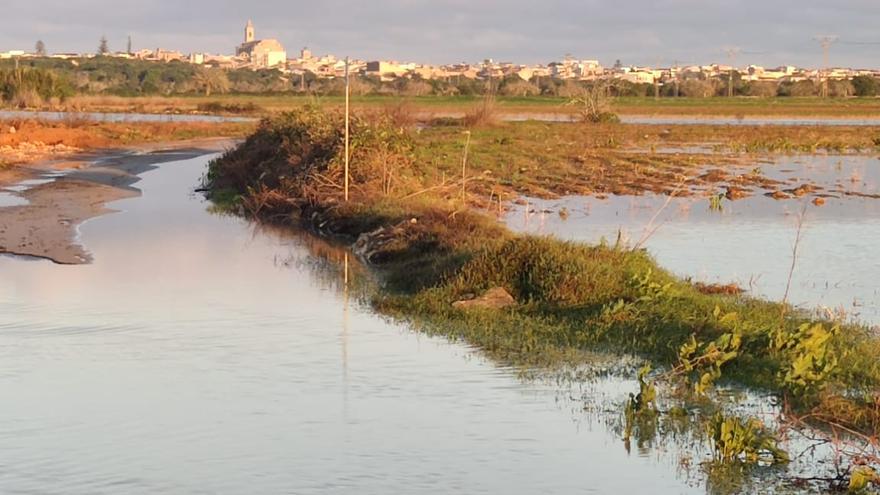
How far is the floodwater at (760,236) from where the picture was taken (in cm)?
1639

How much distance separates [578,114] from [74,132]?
107ft

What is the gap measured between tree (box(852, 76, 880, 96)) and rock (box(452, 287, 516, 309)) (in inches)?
4587

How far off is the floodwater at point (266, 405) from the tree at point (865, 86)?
115 meters

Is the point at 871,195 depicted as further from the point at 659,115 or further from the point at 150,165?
the point at 659,115

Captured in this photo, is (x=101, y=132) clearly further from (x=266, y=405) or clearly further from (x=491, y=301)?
(x=266, y=405)

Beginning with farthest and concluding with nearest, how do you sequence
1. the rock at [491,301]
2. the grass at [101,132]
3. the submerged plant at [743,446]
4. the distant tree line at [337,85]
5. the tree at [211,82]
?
the tree at [211,82] → the distant tree line at [337,85] → the grass at [101,132] → the rock at [491,301] → the submerged plant at [743,446]

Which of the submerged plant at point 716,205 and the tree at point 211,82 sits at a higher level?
the tree at point 211,82

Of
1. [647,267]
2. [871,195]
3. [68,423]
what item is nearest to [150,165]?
[871,195]

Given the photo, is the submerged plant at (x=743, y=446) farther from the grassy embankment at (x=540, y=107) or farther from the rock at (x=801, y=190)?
the grassy embankment at (x=540, y=107)

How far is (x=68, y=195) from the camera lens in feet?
94.0

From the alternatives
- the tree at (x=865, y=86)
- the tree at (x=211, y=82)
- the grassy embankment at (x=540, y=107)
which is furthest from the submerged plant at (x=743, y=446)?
the tree at (x=865, y=86)

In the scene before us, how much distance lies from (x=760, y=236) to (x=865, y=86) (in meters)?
108

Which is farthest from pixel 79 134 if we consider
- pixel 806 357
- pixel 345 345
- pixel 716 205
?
pixel 806 357

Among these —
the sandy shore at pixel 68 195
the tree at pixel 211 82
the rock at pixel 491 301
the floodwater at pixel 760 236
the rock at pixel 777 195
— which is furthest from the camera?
the tree at pixel 211 82
